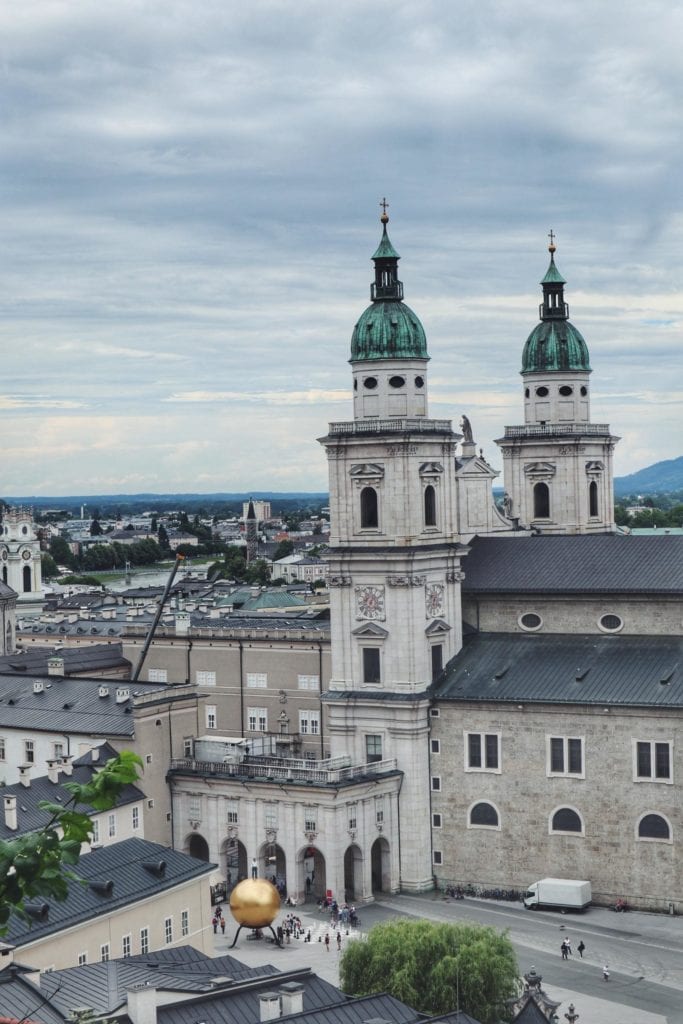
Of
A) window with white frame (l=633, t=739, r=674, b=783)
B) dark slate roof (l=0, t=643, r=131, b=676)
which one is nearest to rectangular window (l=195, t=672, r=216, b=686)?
dark slate roof (l=0, t=643, r=131, b=676)

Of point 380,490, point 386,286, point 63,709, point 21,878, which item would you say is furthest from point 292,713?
point 21,878

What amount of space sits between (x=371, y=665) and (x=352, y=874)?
11097mm

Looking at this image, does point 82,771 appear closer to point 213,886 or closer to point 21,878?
point 213,886

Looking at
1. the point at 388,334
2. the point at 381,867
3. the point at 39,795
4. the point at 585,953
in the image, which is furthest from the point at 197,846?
the point at 388,334

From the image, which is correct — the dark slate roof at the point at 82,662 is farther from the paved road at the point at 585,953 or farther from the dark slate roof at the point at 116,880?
the dark slate roof at the point at 116,880

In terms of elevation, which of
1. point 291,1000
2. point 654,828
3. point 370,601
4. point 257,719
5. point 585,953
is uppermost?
point 370,601

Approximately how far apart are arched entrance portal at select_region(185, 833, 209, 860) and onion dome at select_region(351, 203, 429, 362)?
26.1m

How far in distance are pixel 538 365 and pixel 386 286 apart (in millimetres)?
23091

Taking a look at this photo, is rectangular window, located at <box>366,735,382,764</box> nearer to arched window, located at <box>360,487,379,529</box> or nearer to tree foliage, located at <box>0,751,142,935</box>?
arched window, located at <box>360,487,379,529</box>

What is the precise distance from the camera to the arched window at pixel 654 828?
75.6 m

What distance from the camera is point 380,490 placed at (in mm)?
83562

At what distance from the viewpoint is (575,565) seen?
84.9 metres

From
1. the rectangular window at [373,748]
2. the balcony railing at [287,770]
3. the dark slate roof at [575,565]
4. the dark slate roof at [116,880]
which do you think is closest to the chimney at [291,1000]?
the dark slate roof at [116,880]

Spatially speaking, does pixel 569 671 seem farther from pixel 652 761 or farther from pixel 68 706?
pixel 68 706
